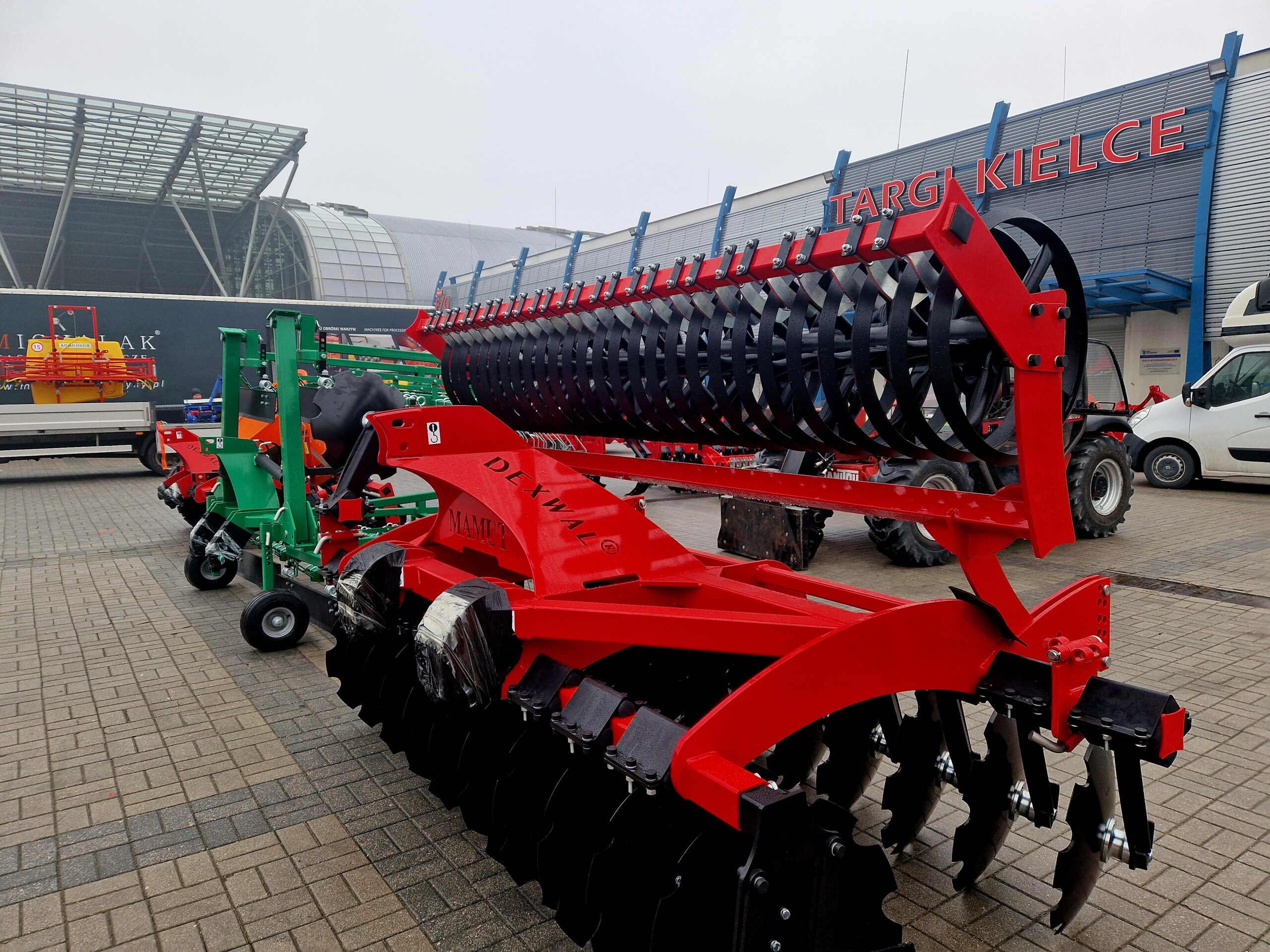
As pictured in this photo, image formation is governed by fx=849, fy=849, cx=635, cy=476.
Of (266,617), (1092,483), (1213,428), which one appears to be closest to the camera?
(266,617)

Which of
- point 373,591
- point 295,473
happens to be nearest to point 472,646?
point 373,591

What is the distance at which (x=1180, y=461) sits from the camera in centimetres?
1202

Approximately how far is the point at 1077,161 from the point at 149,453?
61.1 ft

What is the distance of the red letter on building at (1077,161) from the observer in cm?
1694

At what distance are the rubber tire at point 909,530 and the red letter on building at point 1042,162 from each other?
1325cm

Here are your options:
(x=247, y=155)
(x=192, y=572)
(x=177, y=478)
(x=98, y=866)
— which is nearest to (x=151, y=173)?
(x=247, y=155)

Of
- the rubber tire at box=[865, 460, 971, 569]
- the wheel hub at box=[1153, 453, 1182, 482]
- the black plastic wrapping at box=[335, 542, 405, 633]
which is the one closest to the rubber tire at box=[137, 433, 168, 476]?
the rubber tire at box=[865, 460, 971, 569]

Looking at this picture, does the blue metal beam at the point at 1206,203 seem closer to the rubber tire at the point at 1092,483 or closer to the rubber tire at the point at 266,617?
the rubber tire at the point at 1092,483

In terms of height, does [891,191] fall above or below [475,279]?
above

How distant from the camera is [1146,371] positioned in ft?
54.6

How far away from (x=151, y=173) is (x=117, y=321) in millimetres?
15167

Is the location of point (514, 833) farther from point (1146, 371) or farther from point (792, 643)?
point (1146, 371)

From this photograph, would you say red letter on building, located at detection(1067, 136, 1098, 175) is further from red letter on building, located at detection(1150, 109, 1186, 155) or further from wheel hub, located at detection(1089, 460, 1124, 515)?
wheel hub, located at detection(1089, 460, 1124, 515)

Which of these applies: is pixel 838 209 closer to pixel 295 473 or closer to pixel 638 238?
pixel 638 238
